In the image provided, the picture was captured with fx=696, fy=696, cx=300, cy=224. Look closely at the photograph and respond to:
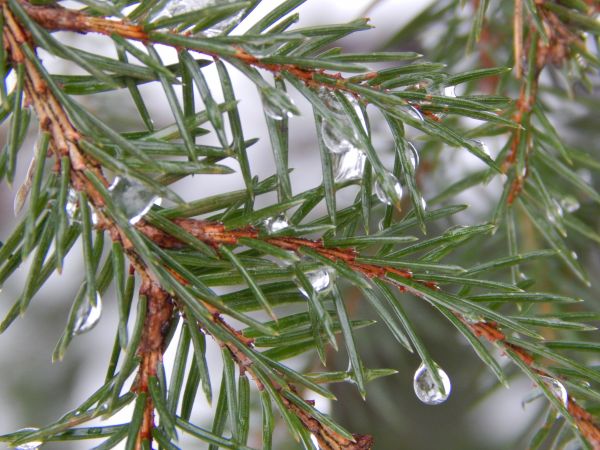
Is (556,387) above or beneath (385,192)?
beneath

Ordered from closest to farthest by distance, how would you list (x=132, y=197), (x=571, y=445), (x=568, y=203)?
(x=132, y=197) → (x=571, y=445) → (x=568, y=203)

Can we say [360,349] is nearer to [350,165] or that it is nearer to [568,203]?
[568,203]

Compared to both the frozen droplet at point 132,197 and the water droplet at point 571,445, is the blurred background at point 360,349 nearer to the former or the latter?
the water droplet at point 571,445

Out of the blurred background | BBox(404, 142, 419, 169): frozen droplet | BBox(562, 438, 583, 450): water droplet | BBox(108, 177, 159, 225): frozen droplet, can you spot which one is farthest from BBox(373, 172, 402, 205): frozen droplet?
the blurred background

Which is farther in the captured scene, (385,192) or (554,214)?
(554,214)

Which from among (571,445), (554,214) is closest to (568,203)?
(554,214)

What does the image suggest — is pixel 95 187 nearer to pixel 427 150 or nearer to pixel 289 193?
pixel 289 193

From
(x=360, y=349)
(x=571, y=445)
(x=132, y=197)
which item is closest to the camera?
(x=132, y=197)
